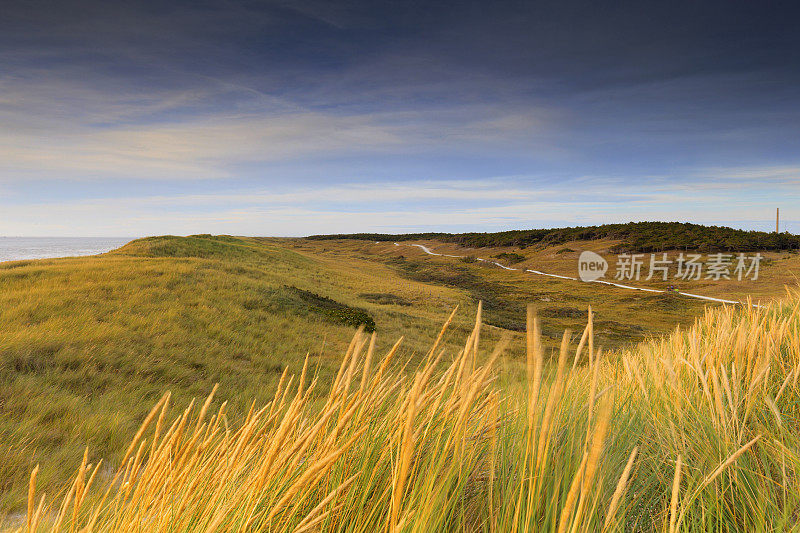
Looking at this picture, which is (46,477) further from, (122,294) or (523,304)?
(523,304)

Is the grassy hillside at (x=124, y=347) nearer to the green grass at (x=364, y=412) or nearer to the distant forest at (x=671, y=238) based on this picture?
the green grass at (x=364, y=412)

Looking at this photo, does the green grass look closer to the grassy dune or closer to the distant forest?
the grassy dune

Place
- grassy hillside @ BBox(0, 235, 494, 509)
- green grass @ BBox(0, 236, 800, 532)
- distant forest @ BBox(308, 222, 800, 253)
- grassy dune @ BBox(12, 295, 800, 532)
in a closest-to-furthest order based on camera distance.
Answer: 1. grassy dune @ BBox(12, 295, 800, 532)
2. green grass @ BBox(0, 236, 800, 532)
3. grassy hillside @ BBox(0, 235, 494, 509)
4. distant forest @ BBox(308, 222, 800, 253)

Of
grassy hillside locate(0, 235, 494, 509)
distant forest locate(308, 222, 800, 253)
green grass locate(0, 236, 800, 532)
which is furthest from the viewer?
distant forest locate(308, 222, 800, 253)

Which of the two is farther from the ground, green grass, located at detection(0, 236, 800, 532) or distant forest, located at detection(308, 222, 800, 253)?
distant forest, located at detection(308, 222, 800, 253)

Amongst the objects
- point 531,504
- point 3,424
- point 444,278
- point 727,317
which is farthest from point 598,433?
point 444,278

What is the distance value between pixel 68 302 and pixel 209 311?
308 centimetres

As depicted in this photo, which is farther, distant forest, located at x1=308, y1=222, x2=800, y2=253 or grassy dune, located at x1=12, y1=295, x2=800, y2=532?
distant forest, located at x1=308, y1=222, x2=800, y2=253

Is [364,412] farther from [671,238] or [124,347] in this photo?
[671,238]

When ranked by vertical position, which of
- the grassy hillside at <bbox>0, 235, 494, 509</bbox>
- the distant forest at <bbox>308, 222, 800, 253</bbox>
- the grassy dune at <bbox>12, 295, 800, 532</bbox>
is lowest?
the grassy hillside at <bbox>0, 235, 494, 509</bbox>

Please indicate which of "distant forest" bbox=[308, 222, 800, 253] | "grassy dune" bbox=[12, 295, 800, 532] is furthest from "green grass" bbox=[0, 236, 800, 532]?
"distant forest" bbox=[308, 222, 800, 253]

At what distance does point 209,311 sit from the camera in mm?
11164

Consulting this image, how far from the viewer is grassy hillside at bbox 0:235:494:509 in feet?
14.7

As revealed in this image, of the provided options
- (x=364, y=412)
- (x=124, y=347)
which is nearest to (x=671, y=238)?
(x=124, y=347)
